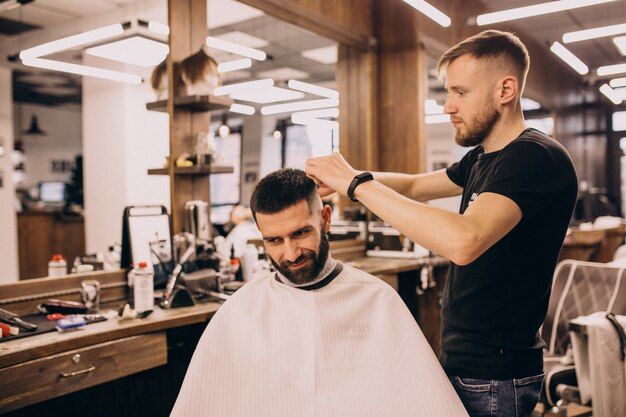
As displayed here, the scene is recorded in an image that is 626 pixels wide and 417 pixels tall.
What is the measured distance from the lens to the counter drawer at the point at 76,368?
164cm

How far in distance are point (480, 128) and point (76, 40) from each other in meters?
3.38

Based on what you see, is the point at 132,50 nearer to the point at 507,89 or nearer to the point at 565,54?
the point at 565,54

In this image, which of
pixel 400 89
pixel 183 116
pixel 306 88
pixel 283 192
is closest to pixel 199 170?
pixel 183 116

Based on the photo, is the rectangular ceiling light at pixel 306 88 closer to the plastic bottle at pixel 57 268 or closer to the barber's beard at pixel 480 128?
the plastic bottle at pixel 57 268

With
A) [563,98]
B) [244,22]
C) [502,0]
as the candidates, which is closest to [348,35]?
[244,22]

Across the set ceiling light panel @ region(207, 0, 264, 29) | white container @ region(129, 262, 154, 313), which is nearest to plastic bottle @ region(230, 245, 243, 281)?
white container @ region(129, 262, 154, 313)

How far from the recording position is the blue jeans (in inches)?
54.4

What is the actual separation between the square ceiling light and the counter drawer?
2.70 m

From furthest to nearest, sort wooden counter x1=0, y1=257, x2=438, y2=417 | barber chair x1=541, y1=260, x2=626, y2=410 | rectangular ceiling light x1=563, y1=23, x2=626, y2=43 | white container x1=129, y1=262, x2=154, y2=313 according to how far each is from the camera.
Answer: rectangular ceiling light x1=563, y1=23, x2=626, y2=43 → barber chair x1=541, y1=260, x2=626, y2=410 → white container x1=129, y1=262, x2=154, y2=313 → wooden counter x1=0, y1=257, x2=438, y2=417

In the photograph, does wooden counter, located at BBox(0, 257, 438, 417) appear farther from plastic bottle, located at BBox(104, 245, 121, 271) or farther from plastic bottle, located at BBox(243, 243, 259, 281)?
plastic bottle, located at BBox(243, 243, 259, 281)

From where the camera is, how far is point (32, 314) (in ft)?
7.38

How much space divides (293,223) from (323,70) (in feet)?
22.4

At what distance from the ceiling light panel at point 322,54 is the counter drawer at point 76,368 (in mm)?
5301

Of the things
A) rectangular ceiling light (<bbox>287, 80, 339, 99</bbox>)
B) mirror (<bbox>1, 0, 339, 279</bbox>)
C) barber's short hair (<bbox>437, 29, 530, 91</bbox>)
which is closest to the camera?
barber's short hair (<bbox>437, 29, 530, 91</bbox>)
